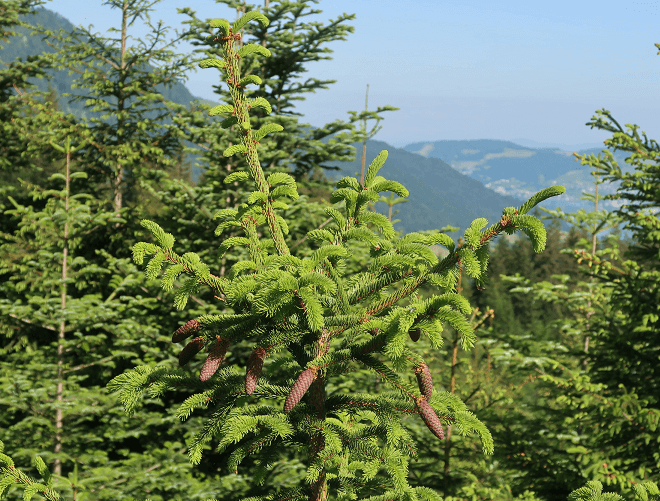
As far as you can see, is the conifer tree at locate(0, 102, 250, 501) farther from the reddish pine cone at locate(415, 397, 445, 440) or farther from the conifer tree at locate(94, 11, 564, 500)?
the reddish pine cone at locate(415, 397, 445, 440)

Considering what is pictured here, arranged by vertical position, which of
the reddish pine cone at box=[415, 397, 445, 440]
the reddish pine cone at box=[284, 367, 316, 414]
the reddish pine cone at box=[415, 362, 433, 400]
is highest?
the reddish pine cone at box=[415, 362, 433, 400]

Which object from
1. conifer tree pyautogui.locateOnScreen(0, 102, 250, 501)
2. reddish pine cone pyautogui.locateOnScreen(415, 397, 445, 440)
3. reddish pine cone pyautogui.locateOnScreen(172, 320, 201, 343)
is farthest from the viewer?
conifer tree pyautogui.locateOnScreen(0, 102, 250, 501)

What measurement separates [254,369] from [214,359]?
0.17m

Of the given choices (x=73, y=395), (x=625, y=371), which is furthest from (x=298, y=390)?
(x=625, y=371)

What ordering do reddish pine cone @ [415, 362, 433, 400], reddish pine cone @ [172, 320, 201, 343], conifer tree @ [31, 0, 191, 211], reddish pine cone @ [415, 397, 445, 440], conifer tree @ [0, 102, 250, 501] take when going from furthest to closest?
conifer tree @ [31, 0, 191, 211]
conifer tree @ [0, 102, 250, 501]
reddish pine cone @ [172, 320, 201, 343]
reddish pine cone @ [415, 362, 433, 400]
reddish pine cone @ [415, 397, 445, 440]

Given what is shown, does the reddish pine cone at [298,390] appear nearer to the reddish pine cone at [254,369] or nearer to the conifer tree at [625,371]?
the reddish pine cone at [254,369]

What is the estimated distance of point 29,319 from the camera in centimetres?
723

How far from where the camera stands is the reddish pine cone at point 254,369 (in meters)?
1.75

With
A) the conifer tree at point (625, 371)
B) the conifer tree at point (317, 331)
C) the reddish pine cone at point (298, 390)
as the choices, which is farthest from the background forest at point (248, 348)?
the reddish pine cone at point (298, 390)

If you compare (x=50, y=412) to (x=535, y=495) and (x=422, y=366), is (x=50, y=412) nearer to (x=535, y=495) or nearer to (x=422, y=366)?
(x=422, y=366)

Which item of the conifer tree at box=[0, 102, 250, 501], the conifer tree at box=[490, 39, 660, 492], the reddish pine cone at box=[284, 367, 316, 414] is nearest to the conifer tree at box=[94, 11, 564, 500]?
the reddish pine cone at box=[284, 367, 316, 414]

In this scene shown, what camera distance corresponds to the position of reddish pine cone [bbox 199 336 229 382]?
175 centimetres

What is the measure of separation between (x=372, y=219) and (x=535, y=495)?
274 inches

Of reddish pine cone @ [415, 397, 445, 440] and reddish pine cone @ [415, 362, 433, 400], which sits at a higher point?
reddish pine cone @ [415, 362, 433, 400]
